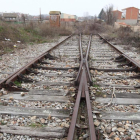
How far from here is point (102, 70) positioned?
480 centimetres

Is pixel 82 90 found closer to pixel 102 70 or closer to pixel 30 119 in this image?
pixel 30 119

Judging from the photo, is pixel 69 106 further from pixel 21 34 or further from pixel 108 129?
pixel 21 34

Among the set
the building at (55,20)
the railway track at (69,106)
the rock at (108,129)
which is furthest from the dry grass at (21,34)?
the rock at (108,129)

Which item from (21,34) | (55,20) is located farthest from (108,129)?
(55,20)

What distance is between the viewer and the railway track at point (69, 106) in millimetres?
2191

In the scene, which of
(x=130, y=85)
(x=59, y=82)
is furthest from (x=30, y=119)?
(x=130, y=85)

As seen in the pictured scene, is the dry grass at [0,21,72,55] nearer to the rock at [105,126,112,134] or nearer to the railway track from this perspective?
the railway track

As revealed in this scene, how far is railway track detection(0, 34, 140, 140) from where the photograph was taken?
219cm

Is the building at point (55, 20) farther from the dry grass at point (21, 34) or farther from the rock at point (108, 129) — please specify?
the rock at point (108, 129)

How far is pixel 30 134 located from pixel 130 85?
8.41ft

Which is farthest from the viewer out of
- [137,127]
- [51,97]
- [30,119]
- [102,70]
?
[102,70]

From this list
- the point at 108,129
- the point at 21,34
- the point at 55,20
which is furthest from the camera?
the point at 55,20

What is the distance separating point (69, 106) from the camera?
2834mm

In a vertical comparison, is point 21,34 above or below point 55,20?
below
